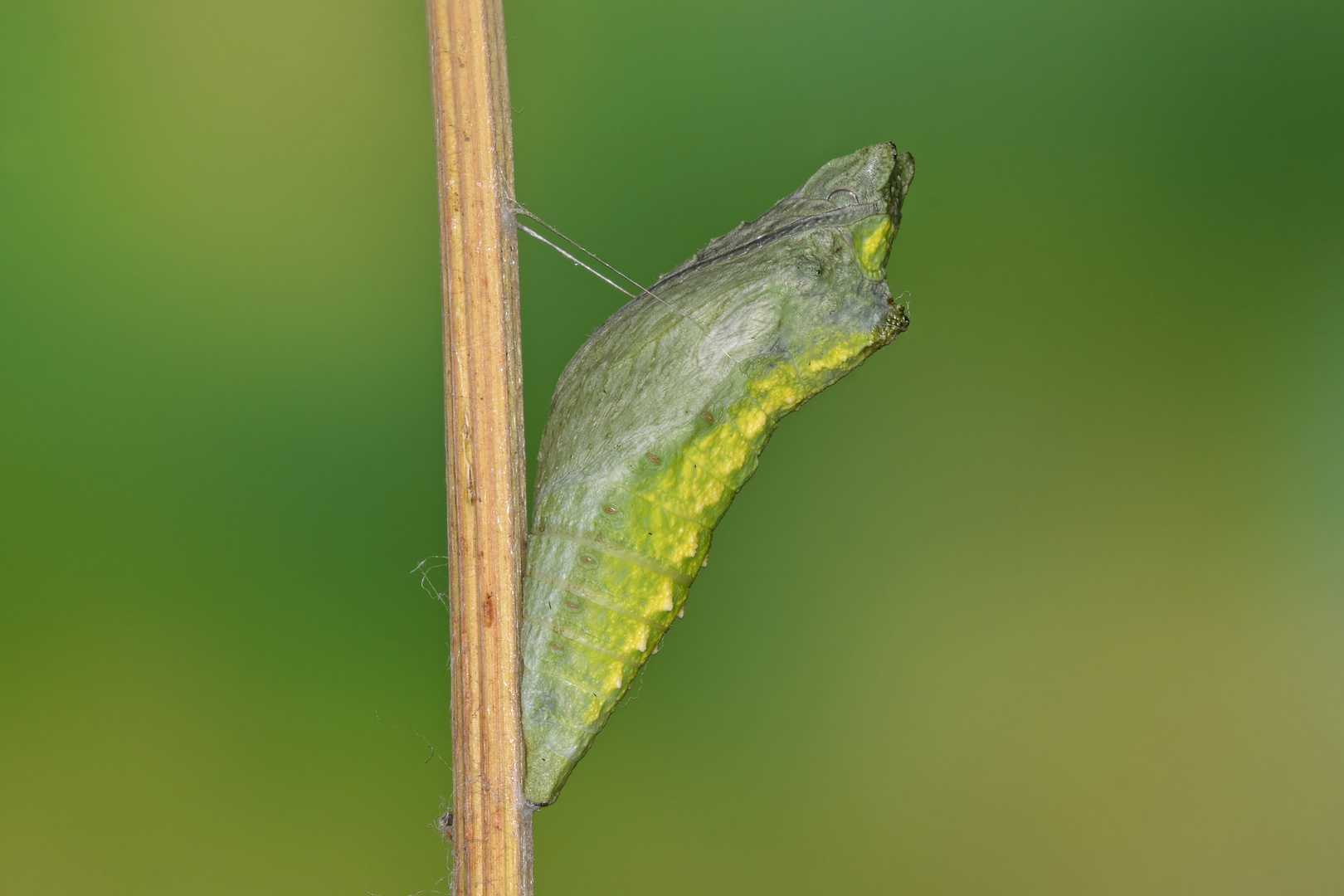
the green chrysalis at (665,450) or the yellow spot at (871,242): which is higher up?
the yellow spot at (871,242)

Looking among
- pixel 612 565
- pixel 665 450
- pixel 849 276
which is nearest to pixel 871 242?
pixel 849 276

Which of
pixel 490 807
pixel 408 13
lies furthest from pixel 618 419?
pixel 408 13

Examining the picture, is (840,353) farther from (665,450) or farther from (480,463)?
(480,463)

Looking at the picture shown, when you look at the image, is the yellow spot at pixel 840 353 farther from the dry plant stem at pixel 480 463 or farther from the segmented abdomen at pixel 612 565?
the dry plant stem at pixel 480 463

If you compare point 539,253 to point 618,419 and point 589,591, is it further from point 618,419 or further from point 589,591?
point 589,591

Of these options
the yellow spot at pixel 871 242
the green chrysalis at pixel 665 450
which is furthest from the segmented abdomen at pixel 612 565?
the yellow spot at pixel 871 242

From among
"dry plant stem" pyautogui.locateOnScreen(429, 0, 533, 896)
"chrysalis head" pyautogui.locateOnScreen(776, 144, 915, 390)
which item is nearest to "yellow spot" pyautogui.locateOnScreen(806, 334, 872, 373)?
"chrysalis head" pyautogui.locateOnScreen(776, 144, 915, 390)
